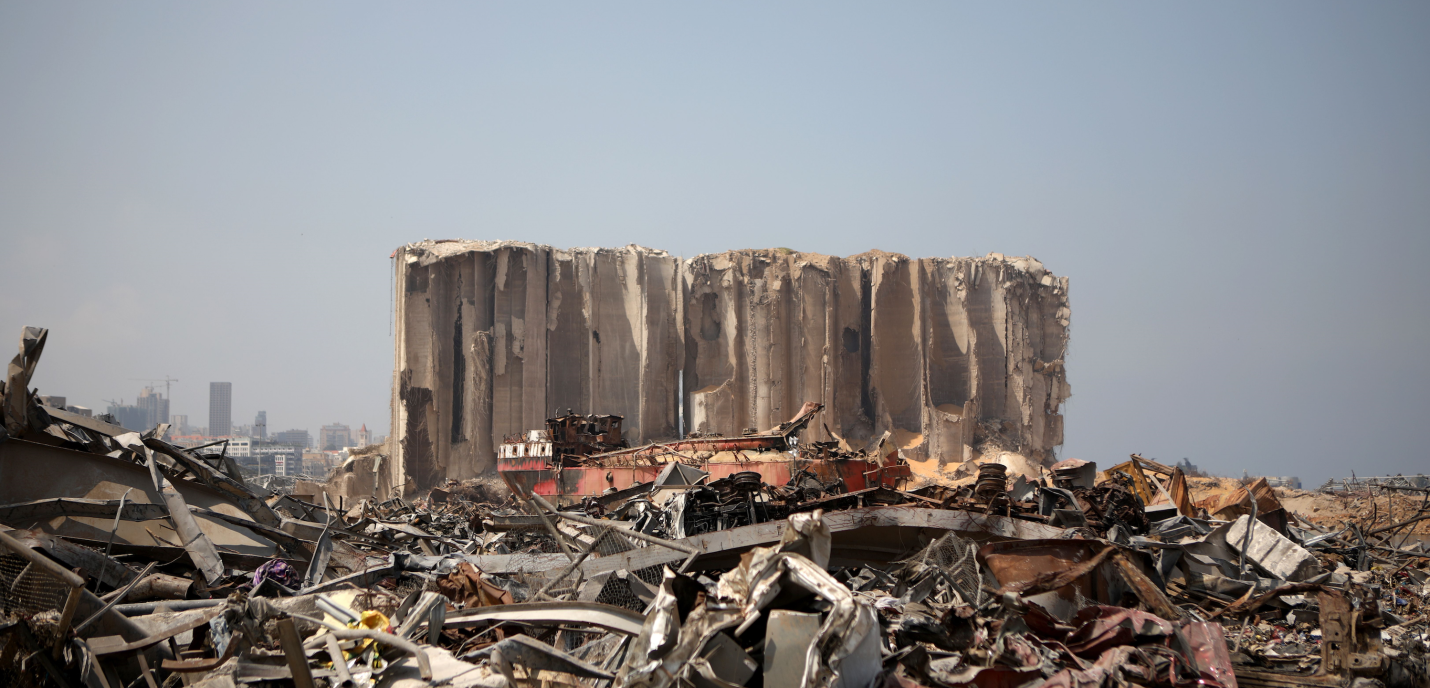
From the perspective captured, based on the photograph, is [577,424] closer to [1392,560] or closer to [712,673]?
[1392,560]

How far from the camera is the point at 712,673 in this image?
4.07 metres

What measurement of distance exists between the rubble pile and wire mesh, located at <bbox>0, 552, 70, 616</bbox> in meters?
0.01

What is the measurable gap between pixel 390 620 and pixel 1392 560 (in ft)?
39.6

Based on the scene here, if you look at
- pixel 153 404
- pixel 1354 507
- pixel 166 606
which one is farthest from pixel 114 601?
pixel 153 404

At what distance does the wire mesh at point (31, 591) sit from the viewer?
5.79m

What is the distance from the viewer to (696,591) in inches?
192

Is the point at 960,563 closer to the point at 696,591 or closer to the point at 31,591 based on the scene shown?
the point at 696,591

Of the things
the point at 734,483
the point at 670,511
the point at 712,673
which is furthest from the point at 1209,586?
the point at 712,673

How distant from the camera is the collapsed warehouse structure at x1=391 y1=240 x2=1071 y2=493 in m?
40.1

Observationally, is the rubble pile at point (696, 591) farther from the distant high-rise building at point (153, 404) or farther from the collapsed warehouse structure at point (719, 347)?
the distant high-rise building at point (153, 404)

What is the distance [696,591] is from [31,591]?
4.62 meters

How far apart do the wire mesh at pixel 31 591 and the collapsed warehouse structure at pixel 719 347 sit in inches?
1325

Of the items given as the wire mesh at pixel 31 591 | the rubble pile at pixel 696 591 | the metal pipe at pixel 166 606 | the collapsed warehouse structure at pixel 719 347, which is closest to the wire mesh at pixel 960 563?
the rubble pile at pixel 696 591

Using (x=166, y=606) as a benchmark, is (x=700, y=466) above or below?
below
